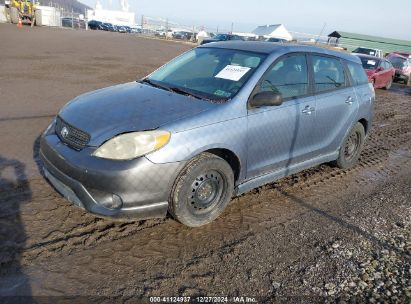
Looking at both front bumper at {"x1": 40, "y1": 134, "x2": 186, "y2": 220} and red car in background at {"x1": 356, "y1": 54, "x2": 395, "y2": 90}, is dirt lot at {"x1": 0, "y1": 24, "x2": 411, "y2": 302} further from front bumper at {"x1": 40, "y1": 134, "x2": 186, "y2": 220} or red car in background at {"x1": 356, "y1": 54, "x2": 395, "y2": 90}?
red car in background at {"x1": 356, "y1": 54, "x2": 395, "y2": 90}

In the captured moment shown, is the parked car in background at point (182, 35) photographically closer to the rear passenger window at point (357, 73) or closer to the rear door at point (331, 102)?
the rear passenger window at point (357, 73)

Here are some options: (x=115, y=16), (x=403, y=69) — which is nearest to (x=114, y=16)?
(x=115, y=16)

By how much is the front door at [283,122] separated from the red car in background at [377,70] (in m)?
11.3

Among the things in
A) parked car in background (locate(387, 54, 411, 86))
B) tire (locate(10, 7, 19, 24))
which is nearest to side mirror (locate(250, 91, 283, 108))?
parked car in background (locate(387, 54, 411, 86))

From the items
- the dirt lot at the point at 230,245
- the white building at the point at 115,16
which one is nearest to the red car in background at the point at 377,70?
the dirt lot at the point at 230,245

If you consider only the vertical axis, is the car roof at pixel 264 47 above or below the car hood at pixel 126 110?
above

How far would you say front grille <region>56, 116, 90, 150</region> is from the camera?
3350 mm

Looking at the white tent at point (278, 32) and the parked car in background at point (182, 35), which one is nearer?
the white tent at point (278, 32)

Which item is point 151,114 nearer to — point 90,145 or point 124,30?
point 90,145

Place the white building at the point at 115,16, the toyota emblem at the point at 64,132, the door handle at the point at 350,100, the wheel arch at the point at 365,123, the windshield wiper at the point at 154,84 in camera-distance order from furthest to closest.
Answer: the white building at the point at 115,16, the wheel arch at the point at 365,123, the door handle at the point at 350,100, the windshield wiper at the point at 154,84, the toyota emblem at the point at 64,132

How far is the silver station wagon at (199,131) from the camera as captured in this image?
3221 millimetres

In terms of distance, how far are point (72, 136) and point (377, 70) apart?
557 inches

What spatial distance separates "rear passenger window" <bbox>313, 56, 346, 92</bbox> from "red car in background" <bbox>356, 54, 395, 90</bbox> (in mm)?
10257

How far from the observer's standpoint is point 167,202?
3.39 meters
